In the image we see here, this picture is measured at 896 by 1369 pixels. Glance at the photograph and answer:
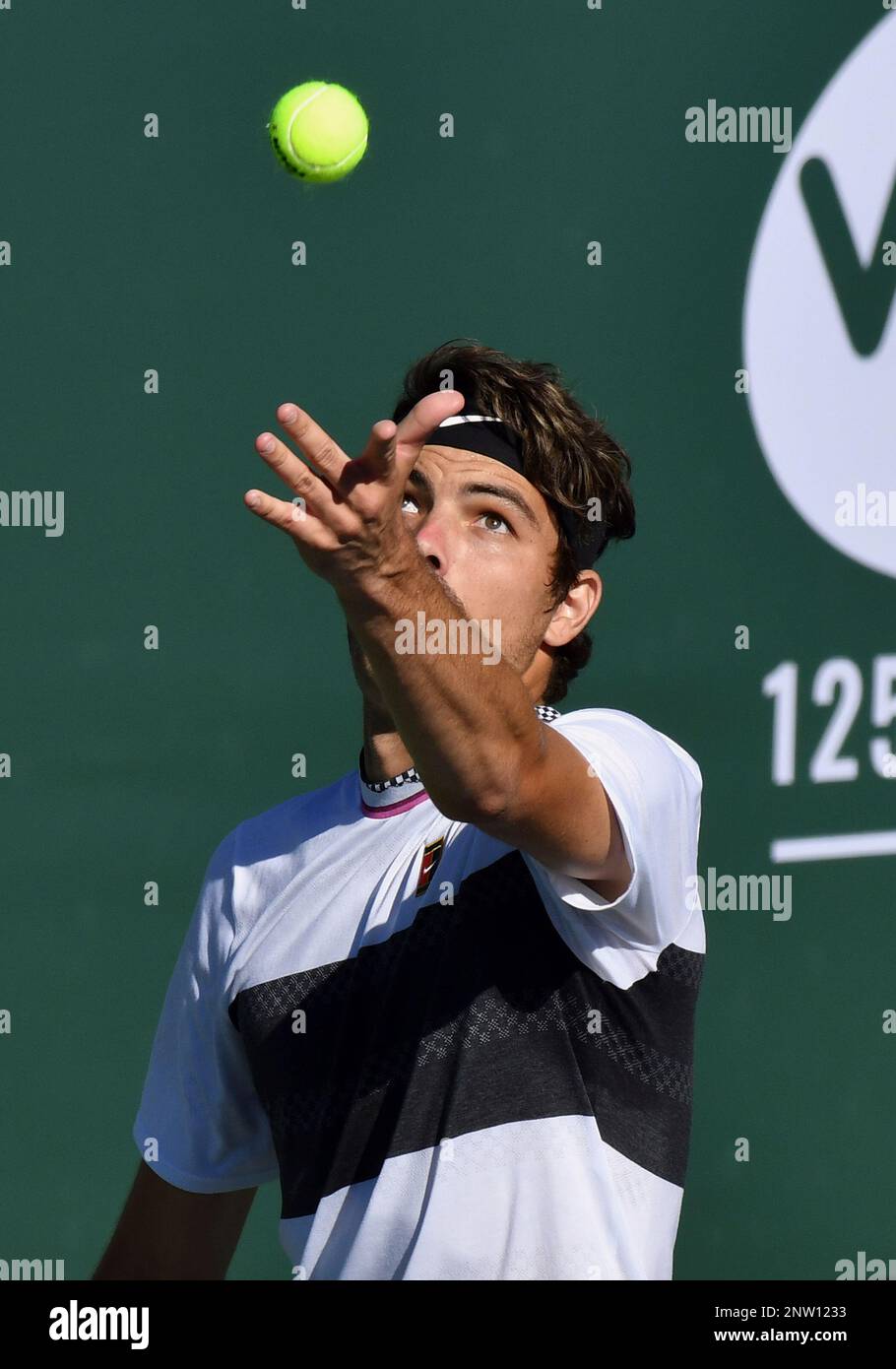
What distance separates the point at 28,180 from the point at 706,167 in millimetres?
1254

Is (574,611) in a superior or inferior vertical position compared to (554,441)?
inferior

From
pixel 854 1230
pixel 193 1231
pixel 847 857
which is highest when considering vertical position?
pixel 847 857

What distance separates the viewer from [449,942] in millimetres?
1945

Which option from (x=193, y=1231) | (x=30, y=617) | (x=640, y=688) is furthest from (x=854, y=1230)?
(x=30, y=617)

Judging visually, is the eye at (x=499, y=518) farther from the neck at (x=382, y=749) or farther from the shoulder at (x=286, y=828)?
the shoulder at (x=286, y=828)

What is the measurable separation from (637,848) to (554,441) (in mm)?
760

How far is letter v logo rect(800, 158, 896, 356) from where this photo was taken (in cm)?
322

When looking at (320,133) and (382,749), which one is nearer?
(382,749)

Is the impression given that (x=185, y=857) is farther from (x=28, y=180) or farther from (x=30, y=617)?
(x=28, y=180)

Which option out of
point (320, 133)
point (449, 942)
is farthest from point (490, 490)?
point (320, 133)

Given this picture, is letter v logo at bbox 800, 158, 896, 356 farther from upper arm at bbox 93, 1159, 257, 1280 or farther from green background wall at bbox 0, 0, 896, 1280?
upper arm at bbox 93, 1159, 257, 1280

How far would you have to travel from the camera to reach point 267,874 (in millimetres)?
2219

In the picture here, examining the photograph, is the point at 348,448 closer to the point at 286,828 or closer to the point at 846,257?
the point at 846,257

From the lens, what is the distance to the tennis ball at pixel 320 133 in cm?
272
